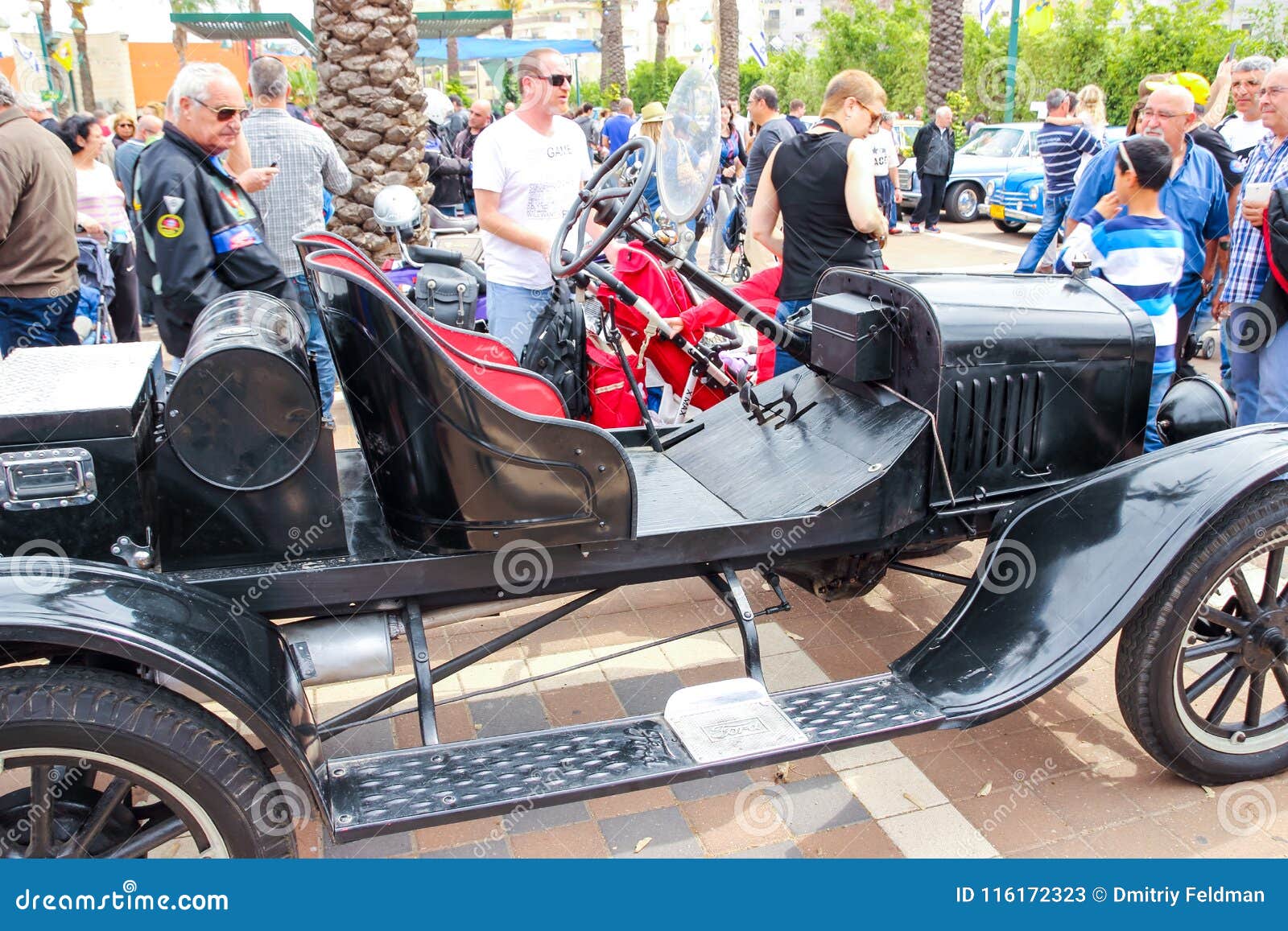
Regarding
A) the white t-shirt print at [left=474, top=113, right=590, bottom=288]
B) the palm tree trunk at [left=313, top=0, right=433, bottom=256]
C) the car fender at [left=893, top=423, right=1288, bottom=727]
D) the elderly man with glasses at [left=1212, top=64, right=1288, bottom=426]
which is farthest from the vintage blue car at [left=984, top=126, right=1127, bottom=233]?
the car fender at [left=893, top=423, right=1288, bottom=727]

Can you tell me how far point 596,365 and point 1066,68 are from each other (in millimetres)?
22053

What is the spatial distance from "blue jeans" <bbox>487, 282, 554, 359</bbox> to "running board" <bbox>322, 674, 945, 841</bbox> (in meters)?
2.64

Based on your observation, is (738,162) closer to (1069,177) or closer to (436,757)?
(1069,177)

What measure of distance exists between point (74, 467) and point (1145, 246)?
3.91 m

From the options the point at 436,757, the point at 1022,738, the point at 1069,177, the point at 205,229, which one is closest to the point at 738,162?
the point at 1069,177

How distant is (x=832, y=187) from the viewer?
15.4 feet

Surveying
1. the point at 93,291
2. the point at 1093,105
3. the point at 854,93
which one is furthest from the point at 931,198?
the point at 93,291

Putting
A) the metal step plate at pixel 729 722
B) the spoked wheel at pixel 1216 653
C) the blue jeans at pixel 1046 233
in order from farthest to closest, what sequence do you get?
1. the blue jeans at pixel 1046 233
2. the spoked wheel at pixel 1216 653
3. the metal step plate at pixel 729 722

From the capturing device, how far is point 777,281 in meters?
5.17

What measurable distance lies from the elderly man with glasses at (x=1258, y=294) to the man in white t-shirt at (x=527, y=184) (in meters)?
3.02

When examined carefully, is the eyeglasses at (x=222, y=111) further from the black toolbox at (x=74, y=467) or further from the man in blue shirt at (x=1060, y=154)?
the man in blue shirt at (x=1060, y=154)

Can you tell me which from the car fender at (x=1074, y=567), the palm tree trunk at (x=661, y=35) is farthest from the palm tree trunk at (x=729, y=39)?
the car fender at (x=1074, y=567)

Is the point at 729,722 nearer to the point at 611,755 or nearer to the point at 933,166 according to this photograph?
the point at 611,755

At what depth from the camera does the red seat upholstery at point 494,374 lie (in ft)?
8.24
